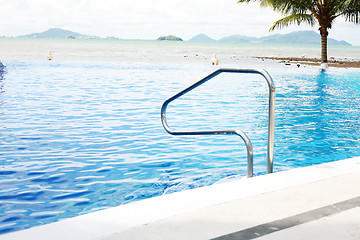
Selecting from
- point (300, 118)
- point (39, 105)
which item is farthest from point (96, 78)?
point (300, 118)

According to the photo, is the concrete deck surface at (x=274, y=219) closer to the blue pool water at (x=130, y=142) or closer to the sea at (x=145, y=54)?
the blue pool water at (x=130, y=142)

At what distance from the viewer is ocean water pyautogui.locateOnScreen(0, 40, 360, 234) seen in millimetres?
4500

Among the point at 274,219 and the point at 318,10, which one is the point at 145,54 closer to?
the point at 318,10

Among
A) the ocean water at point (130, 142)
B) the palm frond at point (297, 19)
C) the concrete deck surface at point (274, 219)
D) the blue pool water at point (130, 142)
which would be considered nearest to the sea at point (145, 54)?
the palm frond at point (297, 19)

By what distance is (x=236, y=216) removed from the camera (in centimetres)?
239

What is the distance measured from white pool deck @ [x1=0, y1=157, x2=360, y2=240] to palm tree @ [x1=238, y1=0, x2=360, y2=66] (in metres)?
20.4

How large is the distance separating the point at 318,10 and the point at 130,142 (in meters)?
19.1

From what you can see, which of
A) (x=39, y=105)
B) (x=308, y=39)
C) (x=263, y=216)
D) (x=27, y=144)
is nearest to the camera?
(x=263, y=216)

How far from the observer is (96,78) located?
16578 millimetres

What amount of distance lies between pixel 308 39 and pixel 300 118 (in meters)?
196

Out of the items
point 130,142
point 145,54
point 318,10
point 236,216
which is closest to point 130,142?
point 130,142

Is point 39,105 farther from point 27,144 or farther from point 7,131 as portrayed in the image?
point 27,144

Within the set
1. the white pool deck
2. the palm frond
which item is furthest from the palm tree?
the white pool deck

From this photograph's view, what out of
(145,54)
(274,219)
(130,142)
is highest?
(145,54)
